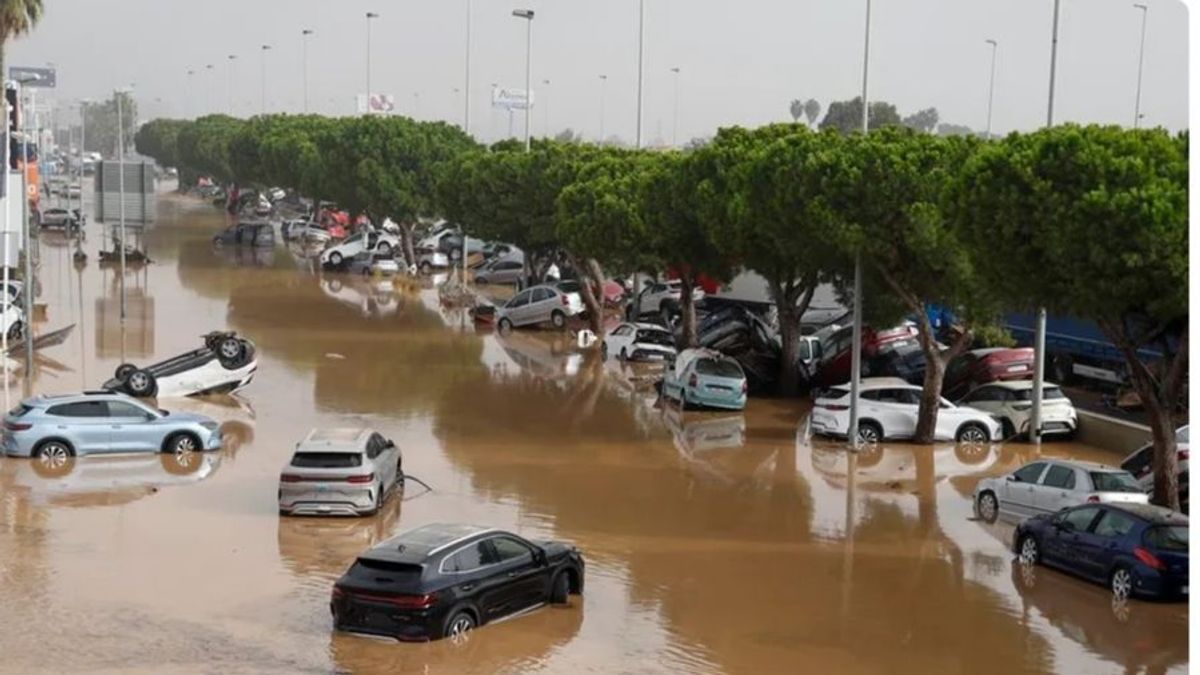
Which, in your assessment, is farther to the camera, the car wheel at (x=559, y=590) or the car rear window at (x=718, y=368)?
the car rear window at (x=718, y=368)

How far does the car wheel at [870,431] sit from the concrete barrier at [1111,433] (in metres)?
4.16

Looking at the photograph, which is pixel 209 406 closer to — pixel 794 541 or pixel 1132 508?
pixel 794 541

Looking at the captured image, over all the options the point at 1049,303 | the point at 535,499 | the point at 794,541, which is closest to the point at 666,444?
the point at 535,499

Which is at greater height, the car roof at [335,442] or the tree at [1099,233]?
the tree at [1099,233]

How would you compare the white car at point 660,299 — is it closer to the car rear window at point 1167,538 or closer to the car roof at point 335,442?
the car roof at point 335,442

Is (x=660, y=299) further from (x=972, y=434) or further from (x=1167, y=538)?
(x=1167, y=538)

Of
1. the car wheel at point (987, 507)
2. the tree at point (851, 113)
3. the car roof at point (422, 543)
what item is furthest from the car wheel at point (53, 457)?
the tree at point (851, 113)

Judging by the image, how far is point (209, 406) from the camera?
108 ft

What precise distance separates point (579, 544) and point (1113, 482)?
7.27 meters

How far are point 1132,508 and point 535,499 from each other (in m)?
9.03

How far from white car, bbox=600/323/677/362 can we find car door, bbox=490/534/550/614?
77.0 feet

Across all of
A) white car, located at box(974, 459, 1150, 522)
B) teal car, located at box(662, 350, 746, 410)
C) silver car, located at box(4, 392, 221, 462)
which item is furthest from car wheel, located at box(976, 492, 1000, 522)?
silver car, located at box(4, 392, 221, 462)

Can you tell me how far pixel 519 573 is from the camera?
57.5ft

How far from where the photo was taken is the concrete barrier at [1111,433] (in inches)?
1174
